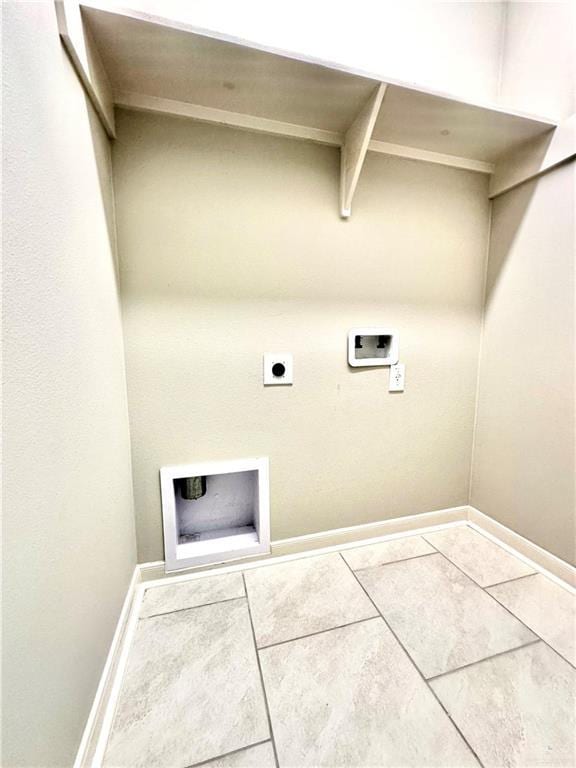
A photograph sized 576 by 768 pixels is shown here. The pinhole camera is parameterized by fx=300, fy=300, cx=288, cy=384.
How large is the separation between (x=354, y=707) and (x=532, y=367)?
1481mm

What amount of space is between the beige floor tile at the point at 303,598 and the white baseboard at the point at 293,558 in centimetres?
7

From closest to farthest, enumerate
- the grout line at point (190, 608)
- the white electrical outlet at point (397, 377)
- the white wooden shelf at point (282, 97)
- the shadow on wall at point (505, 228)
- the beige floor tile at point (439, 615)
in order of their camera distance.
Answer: the white wooden shelf at point (282, 97) < the beige floor tile at point (439, 615) < the grout line at point (190, 608) < the shadow on wall at point (505, 228) < the white electrical outlet at point (397, 377)

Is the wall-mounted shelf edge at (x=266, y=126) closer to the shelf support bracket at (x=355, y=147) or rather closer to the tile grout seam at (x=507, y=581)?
the shelf support bracket at (x=355, y=147)

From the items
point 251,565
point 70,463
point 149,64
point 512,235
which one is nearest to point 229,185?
point 149,64

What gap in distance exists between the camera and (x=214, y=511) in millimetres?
1458

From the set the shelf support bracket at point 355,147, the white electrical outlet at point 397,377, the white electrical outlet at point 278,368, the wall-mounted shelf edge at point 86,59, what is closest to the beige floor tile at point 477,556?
the white electrical outlet at point 397,377

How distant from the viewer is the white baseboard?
793 millimetres

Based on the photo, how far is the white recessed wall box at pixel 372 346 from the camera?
1422 mm

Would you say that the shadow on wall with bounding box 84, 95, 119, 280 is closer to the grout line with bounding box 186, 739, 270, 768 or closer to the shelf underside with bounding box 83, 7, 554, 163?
the shelf underside with bounding box 83, 7, 554, 163

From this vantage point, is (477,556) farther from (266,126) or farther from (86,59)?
(86,59)

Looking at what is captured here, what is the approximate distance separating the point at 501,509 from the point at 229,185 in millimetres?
2016

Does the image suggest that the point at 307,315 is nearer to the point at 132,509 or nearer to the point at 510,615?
the point at 132,509

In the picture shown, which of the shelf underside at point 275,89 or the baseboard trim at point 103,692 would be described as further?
the shelf underside at point 275,89

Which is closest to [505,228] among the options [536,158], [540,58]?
[536,158]
